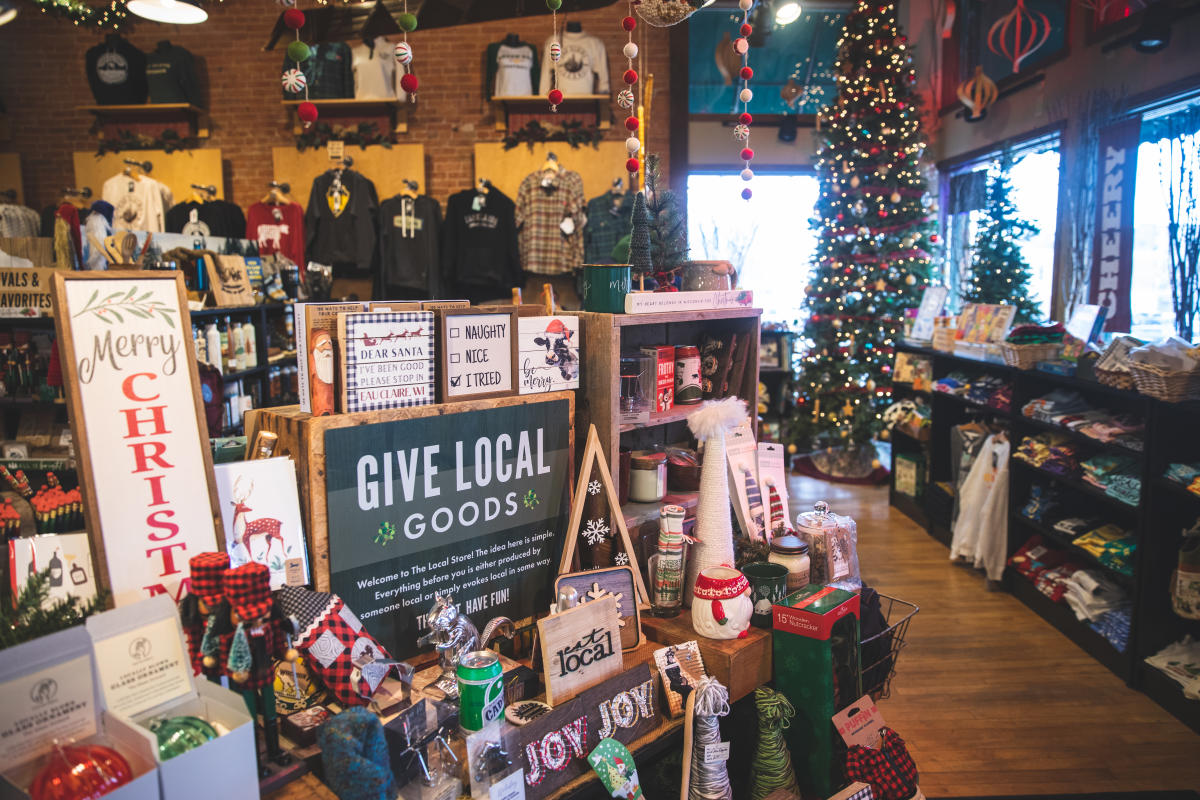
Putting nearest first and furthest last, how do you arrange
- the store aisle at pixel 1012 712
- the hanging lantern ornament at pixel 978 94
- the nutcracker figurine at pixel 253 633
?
the nutcracker figurine at pixel 253 633 → the store aisle at pixel 1012 712 → the hanging lantern ornament at pixel 978 94

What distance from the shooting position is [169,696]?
1.19 m

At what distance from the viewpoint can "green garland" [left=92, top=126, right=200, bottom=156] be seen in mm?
6277

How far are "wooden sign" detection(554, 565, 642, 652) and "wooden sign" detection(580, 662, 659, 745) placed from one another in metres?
0.13

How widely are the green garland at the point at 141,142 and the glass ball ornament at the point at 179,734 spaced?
21.1 ft

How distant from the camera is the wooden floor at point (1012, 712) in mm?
2662

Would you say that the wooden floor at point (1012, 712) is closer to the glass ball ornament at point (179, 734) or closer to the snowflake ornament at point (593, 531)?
the snowflake ornament at point (593, 531)

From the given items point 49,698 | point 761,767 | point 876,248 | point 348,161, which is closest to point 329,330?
point 49,698

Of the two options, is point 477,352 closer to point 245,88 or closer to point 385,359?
point 385,359

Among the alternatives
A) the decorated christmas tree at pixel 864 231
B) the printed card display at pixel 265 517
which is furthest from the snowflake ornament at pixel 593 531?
the decorated christmas tree at pixel 864 231

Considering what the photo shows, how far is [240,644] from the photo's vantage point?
121 centimetres

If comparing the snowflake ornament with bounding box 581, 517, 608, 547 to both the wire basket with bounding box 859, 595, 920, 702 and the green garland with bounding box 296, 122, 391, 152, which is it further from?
the green garland with bounding box 296, 122, 391, 152

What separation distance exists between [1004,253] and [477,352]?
16.9 ft

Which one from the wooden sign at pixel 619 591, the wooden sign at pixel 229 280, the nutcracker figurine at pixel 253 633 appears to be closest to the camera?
the nutcracker figurine at pixel 253 633

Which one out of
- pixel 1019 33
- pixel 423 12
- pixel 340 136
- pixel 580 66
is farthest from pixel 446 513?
pixel 1019 33
